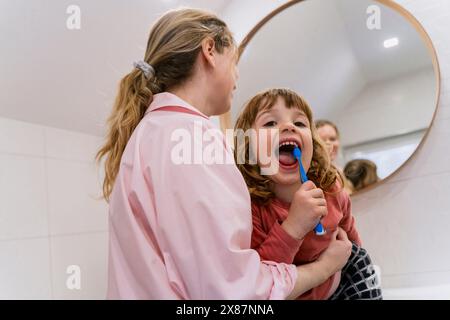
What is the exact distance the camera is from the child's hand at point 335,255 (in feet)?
2.40

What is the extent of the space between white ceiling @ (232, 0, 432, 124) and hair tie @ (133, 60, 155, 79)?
0.62 metres

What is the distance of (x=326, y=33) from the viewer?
49.7 inches

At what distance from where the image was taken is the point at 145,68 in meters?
0.73

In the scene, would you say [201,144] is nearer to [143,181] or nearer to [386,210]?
[143,181]

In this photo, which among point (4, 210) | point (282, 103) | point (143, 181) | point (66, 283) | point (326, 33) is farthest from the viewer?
point (326, 33)

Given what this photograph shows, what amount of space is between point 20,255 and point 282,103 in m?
0.75

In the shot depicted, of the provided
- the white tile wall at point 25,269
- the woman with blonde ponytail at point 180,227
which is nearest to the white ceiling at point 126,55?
the white tile wall at point 25,269

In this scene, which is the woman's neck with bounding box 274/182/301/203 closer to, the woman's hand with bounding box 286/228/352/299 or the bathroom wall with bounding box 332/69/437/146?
the woman's hand with bounding box 286/228/352/299

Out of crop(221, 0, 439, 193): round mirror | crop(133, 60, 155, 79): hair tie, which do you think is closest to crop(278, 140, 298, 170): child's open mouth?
crop(133, 60, 155, 79): hair tie

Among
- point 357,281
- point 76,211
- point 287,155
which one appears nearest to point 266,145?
point 287,155

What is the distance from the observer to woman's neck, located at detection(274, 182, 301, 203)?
822 millimetres

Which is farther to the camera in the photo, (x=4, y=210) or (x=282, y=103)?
(x=4, y=210)

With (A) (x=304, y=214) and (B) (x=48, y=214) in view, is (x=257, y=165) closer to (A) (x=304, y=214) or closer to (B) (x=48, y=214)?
(A) (x=304, y=214)

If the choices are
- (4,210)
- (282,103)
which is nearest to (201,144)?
(282,103)
